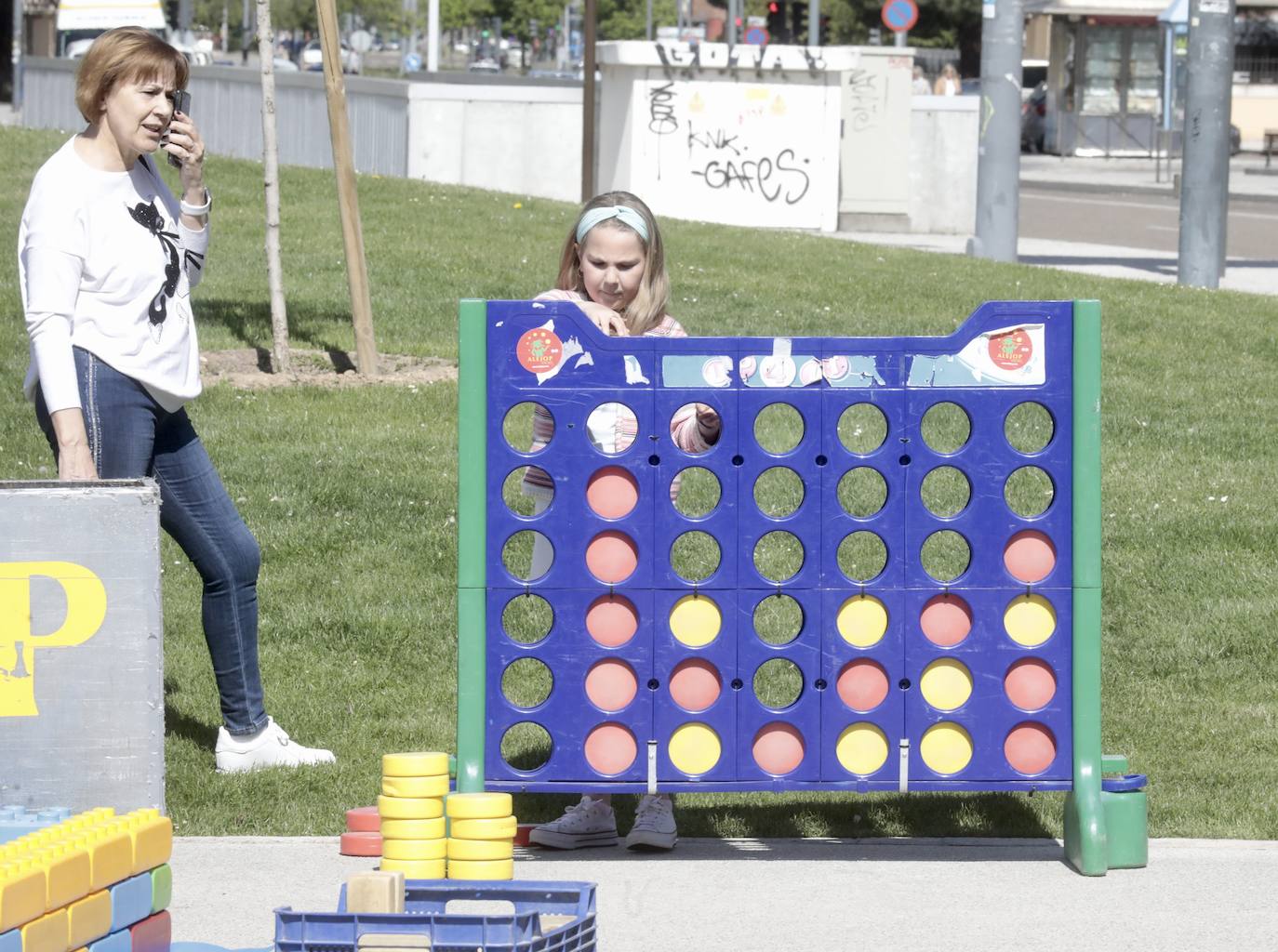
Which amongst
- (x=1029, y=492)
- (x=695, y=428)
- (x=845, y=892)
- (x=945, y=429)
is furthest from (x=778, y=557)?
(x=845, y=892)

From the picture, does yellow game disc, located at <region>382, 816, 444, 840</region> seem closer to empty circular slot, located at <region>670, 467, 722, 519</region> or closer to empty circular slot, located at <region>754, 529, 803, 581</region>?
empty circular slot, located at <region>754, 529, 803, 581</region>

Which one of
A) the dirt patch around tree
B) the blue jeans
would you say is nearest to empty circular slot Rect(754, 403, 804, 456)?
the dirt patch around tree

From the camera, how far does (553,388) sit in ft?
14.4

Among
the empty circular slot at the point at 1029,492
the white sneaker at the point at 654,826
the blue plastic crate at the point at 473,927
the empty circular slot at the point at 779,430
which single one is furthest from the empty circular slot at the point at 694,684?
the empty circular slot at the point at 779,430

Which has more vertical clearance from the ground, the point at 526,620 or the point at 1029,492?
the point at 1029,492

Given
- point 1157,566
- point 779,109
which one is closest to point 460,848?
point 1157,566

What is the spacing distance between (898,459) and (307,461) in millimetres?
4448

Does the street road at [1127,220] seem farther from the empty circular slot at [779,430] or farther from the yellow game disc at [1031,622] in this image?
the yellow game disc at [1031,622]

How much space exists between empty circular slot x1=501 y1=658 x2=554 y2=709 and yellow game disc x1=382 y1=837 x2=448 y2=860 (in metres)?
2.05

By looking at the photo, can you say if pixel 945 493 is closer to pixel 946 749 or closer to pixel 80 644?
pixel 946 749

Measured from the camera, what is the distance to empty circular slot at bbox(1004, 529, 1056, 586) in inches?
177

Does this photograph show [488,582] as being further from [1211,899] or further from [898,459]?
[1211,899]

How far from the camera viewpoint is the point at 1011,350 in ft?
14.6

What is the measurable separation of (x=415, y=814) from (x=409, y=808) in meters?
0.02
